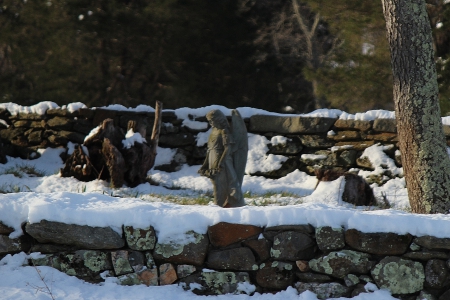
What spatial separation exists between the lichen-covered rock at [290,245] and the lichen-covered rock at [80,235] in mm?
977

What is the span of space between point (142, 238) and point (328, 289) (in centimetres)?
121

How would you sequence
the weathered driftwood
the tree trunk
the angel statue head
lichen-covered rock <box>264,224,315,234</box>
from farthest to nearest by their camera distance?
the weathered driftwood < the angel statue head < the tree trunk < lichen-covered rock <box>264,224,315,234</box>

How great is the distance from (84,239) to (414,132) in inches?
128

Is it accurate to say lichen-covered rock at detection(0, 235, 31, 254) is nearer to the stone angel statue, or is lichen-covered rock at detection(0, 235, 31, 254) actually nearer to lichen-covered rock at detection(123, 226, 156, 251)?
lichen-covered rock at detection(123, 226, 156, 251)

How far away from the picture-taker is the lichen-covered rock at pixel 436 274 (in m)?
3.94

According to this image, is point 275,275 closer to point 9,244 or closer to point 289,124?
point 9,244

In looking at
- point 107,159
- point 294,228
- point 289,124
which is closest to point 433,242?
point 294,228

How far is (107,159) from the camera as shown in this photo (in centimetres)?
826

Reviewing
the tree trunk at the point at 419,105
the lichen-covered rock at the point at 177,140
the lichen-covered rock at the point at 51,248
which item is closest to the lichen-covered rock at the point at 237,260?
the lichen-covered rock at the point at 51,248

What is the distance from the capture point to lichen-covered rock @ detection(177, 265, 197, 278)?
4.05m

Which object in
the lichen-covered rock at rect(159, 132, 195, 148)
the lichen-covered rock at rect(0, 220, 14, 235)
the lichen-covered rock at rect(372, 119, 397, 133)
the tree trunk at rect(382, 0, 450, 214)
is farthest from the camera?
the lichen-covered rock at rect(159, 132, 195, 148)

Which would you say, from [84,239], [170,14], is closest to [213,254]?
[84,239]

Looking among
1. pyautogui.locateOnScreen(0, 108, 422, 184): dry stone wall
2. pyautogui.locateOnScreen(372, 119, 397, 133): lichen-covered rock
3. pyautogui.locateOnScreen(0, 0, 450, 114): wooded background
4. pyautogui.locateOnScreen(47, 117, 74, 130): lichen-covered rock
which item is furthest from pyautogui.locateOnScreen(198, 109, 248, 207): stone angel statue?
pyautogui.locateOnScreen(0, 0, 450, 114): wooded background

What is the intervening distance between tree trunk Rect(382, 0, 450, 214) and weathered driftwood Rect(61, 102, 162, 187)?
3.78 m
